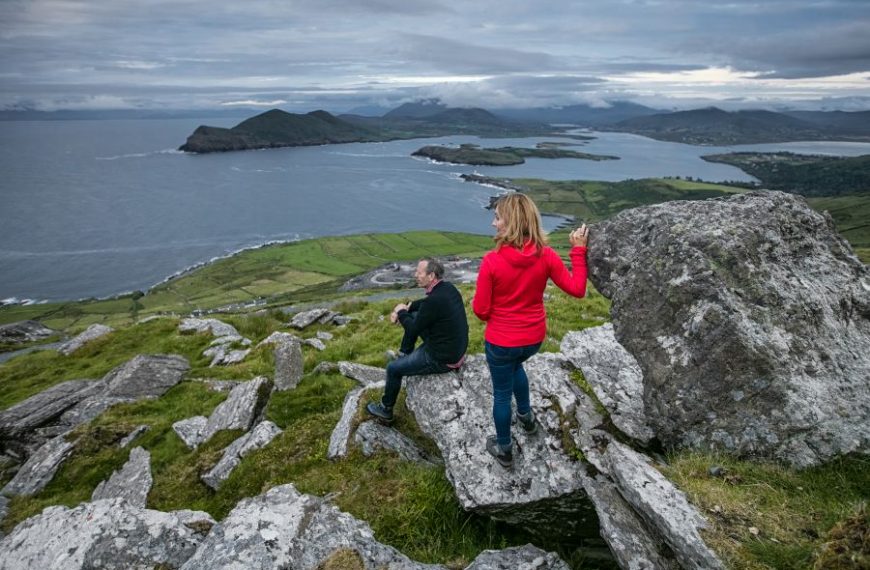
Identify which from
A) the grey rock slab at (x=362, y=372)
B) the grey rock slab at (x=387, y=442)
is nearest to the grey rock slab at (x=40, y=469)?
the grey rock slab at (x=362, y=372)

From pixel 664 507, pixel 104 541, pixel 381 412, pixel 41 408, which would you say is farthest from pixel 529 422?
pixel 41 408

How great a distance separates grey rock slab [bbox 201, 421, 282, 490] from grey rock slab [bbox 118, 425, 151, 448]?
191 inches

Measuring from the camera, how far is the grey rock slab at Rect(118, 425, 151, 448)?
50.5 feet

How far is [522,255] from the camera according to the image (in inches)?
312


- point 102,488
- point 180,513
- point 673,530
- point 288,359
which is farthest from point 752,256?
point 102,488

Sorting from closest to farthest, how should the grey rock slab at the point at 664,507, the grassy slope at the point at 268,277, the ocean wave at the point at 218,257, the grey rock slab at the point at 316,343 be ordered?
the grey rock slab at the point at 664,507 → the grey rock slab at the point at 316,343 → the grassy slope at the point at 268,277 → the ocean wave at the point at 218,257

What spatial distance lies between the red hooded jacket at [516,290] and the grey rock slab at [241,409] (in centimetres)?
902

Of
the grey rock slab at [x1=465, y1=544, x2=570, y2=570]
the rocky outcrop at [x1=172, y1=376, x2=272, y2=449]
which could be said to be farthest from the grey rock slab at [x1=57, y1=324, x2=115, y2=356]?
the grey rock slab at [x1=465, y1=544, x2=570, y2=570]

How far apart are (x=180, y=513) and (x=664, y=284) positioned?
10.0 m

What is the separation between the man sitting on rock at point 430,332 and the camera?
31.6 ft

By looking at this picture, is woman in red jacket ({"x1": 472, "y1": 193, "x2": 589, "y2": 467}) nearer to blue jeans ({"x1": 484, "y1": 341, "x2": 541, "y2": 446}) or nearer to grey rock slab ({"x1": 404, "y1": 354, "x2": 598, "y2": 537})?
blue jeans ({"x1": 484, "y1": 341, "x2": 541, "y2": 446})

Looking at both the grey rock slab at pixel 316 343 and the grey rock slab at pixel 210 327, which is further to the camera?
the grey rock slab at pixel 210 327

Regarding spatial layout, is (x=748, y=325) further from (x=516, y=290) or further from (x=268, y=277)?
(x=268, y=277)

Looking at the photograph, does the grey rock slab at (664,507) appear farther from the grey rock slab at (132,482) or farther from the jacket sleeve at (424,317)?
the grey rock slab at (132,482)
